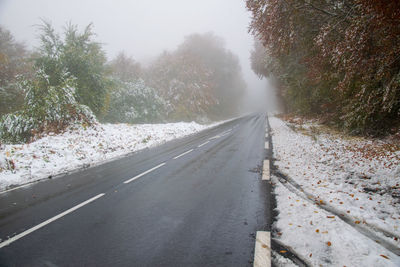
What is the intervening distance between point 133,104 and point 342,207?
26.3 meters

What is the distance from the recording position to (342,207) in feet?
12.4

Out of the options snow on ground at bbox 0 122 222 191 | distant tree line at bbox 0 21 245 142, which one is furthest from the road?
distant tree line at bbox 0 21 245 142

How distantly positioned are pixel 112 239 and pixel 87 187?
3.25 metres

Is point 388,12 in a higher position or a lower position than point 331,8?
lower

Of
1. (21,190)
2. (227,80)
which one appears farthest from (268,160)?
(227,80)

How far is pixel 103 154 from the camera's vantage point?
11.0 metres

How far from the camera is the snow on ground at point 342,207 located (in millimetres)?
2647

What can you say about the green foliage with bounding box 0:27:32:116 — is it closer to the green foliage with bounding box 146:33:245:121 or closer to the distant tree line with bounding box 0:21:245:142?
the distant tree line with bounding box 0:21:245:142

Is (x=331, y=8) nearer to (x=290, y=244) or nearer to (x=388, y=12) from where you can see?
(x=388, y=12)

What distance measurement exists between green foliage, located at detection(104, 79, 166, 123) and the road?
20.1 meters

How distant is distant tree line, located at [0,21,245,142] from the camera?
13172 millimetres

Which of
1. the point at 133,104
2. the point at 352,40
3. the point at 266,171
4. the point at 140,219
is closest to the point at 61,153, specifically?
the point at 140,219

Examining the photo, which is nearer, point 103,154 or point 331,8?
point 331,8

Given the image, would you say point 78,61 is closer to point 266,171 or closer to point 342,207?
point 266,171
